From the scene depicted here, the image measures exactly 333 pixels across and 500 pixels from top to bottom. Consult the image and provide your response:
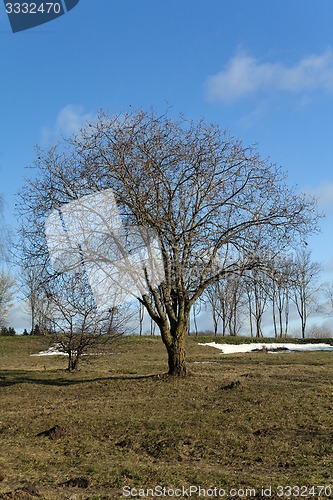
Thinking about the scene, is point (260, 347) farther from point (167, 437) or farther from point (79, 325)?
point (167, 437)

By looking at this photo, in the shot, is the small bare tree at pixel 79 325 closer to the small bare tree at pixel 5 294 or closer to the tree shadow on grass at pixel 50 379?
the tree shadow on grass at pixel 50 379

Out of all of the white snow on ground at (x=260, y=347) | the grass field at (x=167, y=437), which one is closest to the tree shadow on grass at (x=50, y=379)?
the grass field at (x=167, y=437)

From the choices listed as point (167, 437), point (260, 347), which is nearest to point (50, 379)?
point (167, 437)

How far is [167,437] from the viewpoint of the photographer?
8.56 m

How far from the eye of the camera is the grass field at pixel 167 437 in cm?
620

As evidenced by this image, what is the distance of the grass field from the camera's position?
6.20 meters

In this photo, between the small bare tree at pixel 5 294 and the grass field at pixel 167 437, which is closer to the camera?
the grass field at pixel 167 437

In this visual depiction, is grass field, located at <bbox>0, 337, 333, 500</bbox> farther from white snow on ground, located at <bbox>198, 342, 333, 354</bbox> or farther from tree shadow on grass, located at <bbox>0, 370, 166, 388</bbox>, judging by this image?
white snow on ground, located at <bbox>198, 342, 333, 354</bbox>

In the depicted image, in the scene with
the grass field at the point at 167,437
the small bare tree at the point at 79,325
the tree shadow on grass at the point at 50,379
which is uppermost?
the small bare tree at the point at 79,325

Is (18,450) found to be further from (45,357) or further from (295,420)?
(45,357)

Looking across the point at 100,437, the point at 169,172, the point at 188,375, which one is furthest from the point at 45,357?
the point at 100,437

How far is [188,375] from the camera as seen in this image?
50.5ft

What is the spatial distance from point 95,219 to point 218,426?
7.27m

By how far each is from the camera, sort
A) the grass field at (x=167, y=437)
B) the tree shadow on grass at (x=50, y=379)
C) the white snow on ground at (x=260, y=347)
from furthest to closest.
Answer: the white snow on ground at (x=260, y=347), the tree shadow on grass at (x=50, y=379), the grass field at (x=167, y=437)
